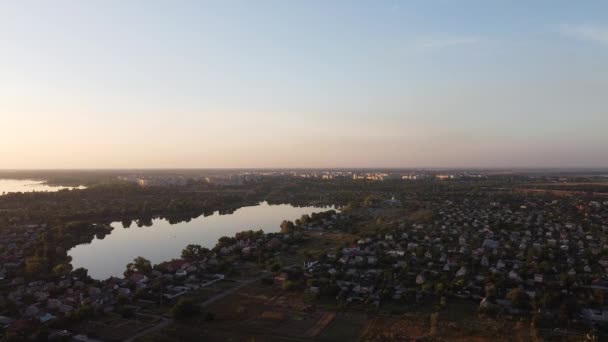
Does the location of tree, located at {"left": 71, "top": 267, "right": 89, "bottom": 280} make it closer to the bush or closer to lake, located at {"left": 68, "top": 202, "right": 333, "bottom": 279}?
lake, located at {"left": 68, "top": 202, "right": 333, "bottom": 279}

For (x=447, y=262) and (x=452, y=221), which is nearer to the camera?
(x=447, y=262)

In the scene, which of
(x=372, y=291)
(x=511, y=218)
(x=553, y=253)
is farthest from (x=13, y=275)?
(x=511, y=218)

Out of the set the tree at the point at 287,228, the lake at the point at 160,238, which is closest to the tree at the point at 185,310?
the lake at the point at 160,238

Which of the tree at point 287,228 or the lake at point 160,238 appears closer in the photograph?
the lake at point 160,238

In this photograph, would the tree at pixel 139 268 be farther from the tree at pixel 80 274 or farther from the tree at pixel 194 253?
the tree at pixel 194 253

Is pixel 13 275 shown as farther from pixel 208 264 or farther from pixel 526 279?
pixel 526 279
